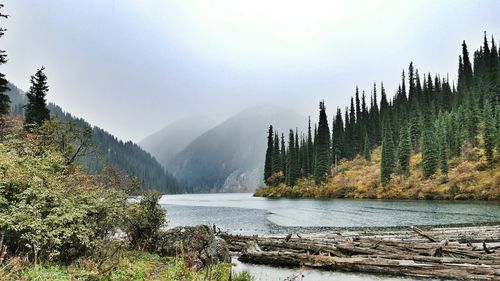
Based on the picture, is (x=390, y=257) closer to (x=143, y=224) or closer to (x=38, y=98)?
(x=143, y=224)

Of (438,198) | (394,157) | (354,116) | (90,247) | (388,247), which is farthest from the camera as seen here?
(354,116)

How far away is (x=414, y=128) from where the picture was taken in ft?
391

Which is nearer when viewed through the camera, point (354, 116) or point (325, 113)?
point (325, 113)

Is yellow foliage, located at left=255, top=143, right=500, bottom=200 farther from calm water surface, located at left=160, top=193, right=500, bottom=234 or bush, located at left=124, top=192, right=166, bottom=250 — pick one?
bush, located at left=124, top=192, right=166, bottom=250

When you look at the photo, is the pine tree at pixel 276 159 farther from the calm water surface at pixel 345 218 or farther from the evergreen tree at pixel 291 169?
the calm water surface at pixel 345 218

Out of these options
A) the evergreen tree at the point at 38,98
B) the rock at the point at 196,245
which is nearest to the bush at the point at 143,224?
the rock at the point at 196,245

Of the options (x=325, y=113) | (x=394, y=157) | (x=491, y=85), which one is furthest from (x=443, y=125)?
(x=325, y=113)

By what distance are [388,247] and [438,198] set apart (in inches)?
2608

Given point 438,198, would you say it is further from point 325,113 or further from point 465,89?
point 325,113

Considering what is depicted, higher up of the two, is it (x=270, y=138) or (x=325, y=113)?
(x=325, y=113)

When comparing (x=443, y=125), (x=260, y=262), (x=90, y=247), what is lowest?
(x=260, y=262)

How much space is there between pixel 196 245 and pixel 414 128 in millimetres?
116770

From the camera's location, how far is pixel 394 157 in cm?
10531

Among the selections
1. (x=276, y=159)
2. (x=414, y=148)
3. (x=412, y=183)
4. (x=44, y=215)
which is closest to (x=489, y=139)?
(x=412, y=183)
